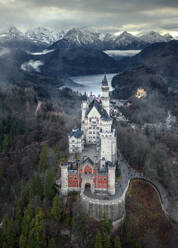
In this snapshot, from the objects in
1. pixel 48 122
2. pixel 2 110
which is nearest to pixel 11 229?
pixel 48 122

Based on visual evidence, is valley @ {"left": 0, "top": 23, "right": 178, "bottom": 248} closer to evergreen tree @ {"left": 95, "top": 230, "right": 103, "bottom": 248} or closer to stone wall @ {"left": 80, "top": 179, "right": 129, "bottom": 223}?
evergreen tree @ {"left": 95, "top": 230, "right": 103, "bottom": 248}

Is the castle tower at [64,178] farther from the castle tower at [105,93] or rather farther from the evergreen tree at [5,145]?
the evergreen tree at [5,145]

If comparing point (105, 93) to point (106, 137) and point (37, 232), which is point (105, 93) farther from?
point (37, 232)

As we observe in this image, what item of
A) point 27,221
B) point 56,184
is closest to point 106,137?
point 56,184

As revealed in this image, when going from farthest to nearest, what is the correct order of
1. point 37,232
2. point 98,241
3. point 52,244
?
point 37,232 < point 52,244 < point 98,241

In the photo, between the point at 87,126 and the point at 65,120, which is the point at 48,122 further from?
the point at 87,126

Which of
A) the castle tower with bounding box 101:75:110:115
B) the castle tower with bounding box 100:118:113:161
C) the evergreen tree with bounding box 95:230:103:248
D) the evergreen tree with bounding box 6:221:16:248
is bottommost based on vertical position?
the evergreen tree with bounding box 6:221:16:248

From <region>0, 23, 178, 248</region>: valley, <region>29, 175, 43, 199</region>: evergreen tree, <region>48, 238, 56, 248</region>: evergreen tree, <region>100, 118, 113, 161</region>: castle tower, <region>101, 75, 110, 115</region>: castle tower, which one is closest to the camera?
<region>48, 238, 56, 248</region>: evergreen tree

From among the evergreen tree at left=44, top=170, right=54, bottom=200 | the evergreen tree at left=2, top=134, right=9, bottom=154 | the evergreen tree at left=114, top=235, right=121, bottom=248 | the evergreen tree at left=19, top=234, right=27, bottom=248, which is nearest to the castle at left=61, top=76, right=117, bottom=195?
the evergreen tree at left=44, top=170, right=54, bottom=200
